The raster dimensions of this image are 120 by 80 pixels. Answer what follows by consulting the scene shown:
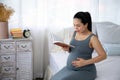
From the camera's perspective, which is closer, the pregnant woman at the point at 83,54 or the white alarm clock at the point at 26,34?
the pregnant woman at the point at 83,54

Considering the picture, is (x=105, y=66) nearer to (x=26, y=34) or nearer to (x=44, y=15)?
(x=26, y=34)

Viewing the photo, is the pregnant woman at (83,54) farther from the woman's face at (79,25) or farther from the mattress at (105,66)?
the mattress at (105,66)

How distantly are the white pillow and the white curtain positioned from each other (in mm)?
382

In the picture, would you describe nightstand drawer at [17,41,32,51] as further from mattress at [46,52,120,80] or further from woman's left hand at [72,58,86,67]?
woman's left hand at [72,58,86,67]

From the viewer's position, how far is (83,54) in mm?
2023

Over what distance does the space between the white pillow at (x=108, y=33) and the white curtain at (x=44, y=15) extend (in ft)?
1.25

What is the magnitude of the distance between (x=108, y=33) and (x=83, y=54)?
1.16m

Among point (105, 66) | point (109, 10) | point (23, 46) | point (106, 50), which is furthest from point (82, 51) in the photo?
point (109, 10)

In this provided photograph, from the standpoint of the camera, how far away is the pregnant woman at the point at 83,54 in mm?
1942

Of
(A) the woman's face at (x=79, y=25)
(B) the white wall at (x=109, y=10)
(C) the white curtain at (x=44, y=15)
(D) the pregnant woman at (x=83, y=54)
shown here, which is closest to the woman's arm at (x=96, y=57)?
(D) the pregnant woman at (x=83, y=54)

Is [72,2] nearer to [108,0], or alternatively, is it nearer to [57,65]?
[108,0]

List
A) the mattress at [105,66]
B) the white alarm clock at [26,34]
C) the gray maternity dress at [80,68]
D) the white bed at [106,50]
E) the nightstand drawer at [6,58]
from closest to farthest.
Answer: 1. the gray maternity dress at [80,68]
2. the mattress at [105,66]
3. the white bed at [106,50]
4. the nightstand drawer at [6,58]
5. the white alarm clock at [26,34]

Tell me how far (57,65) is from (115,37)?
39.2 inches

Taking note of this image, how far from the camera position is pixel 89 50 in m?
2.01
